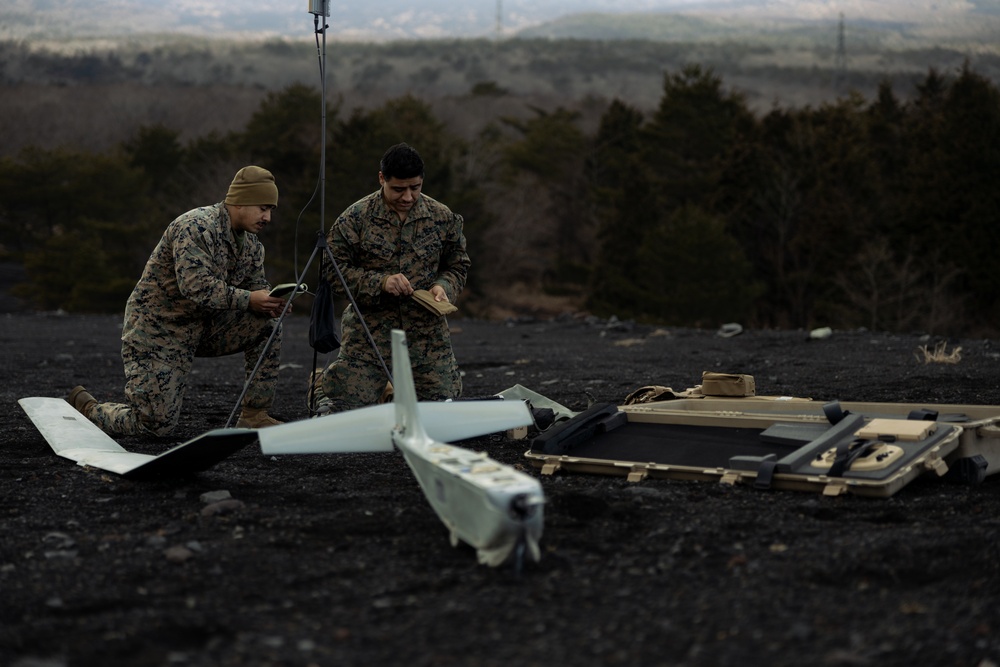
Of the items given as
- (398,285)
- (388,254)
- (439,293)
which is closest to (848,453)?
(439,293)

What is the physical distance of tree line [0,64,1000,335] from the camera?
3106 centimetres

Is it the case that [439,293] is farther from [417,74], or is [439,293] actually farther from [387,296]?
[417,74]

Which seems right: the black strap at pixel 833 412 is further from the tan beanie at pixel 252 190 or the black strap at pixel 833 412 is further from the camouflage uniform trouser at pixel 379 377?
the tan beanie at pixel 252 190

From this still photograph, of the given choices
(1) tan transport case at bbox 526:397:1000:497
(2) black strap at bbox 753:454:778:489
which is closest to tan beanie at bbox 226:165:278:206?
(1) tan transport case at bbox 526:397:1000:497

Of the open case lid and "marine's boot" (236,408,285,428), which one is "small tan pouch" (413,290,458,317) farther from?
"marine's boot" (236,408,285,428)

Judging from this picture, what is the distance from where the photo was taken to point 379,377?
24.2 feet

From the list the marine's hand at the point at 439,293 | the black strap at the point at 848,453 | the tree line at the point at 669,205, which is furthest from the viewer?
the tree line at the point at 669,205

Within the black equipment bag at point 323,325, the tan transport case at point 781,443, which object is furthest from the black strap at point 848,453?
the black equipment bag at point 323,325

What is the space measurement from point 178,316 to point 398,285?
58.9 inches

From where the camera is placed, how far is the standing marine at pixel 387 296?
7.33 meters

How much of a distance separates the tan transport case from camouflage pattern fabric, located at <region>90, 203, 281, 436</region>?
2439mm

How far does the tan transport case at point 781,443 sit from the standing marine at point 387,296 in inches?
61.0

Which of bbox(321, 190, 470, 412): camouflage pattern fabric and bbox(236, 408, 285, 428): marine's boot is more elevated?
bbox(321, 190, 470, 412): camouflage pattern fabric

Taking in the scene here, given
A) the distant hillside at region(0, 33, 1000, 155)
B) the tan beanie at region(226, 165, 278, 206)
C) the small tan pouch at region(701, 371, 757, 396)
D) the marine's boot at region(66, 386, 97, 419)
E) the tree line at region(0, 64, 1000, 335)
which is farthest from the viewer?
the distant hillside at region(0, 33, 1000, 155)
